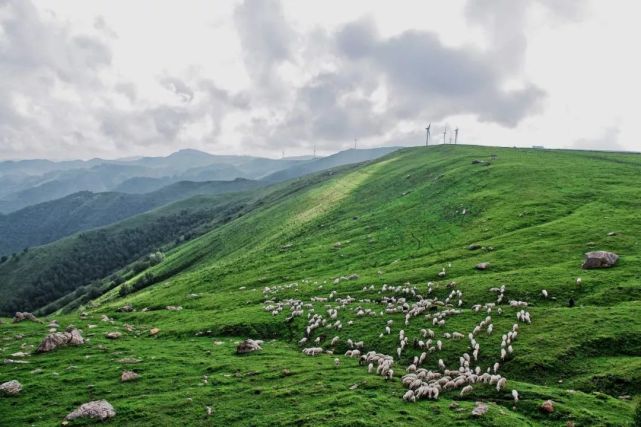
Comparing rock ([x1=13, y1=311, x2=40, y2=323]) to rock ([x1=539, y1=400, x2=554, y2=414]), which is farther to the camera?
rock ([x1=13, y1=311, x2=40, y2=323])

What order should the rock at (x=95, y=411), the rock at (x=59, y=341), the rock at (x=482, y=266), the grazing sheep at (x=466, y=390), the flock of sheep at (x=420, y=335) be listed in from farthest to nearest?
1. the rock at (x=482, y=266)
2. the rock at (x=59, y=341)
3. the flock of sheep at (x=420, y=335)
4. the grazing sheep at (x=466, y=390)
5. the rock at (x=95, y=411)

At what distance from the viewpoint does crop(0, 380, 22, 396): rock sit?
118ft

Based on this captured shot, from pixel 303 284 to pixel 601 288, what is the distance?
145 ft

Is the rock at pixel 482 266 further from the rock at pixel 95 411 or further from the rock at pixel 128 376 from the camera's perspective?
the rock at pixel 95 411

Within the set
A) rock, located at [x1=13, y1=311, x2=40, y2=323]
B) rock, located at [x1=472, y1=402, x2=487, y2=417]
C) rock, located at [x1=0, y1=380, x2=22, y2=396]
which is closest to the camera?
rock, located at [x1=472, y1=402, x2=487, y2=417]

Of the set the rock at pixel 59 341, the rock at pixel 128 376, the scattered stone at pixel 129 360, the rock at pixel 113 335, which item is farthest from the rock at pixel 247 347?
the rock at pixel 59 341

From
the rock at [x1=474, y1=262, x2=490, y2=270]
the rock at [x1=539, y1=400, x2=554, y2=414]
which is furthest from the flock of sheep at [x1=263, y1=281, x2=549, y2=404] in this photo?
the rock at [x1=474, y1=262, x2=490, y2=270]

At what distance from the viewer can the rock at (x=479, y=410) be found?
94.1 feet

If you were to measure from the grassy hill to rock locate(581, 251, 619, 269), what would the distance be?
1.46 meters

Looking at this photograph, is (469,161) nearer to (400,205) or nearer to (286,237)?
(400,205)

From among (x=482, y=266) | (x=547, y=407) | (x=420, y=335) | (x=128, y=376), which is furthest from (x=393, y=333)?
(x=482, y=266)

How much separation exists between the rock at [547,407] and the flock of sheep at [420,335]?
182 cm

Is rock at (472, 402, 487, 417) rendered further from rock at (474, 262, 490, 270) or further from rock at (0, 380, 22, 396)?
rock at (474, 262, 490, 270)

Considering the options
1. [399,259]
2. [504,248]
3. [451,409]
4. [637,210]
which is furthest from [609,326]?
[637,210]
